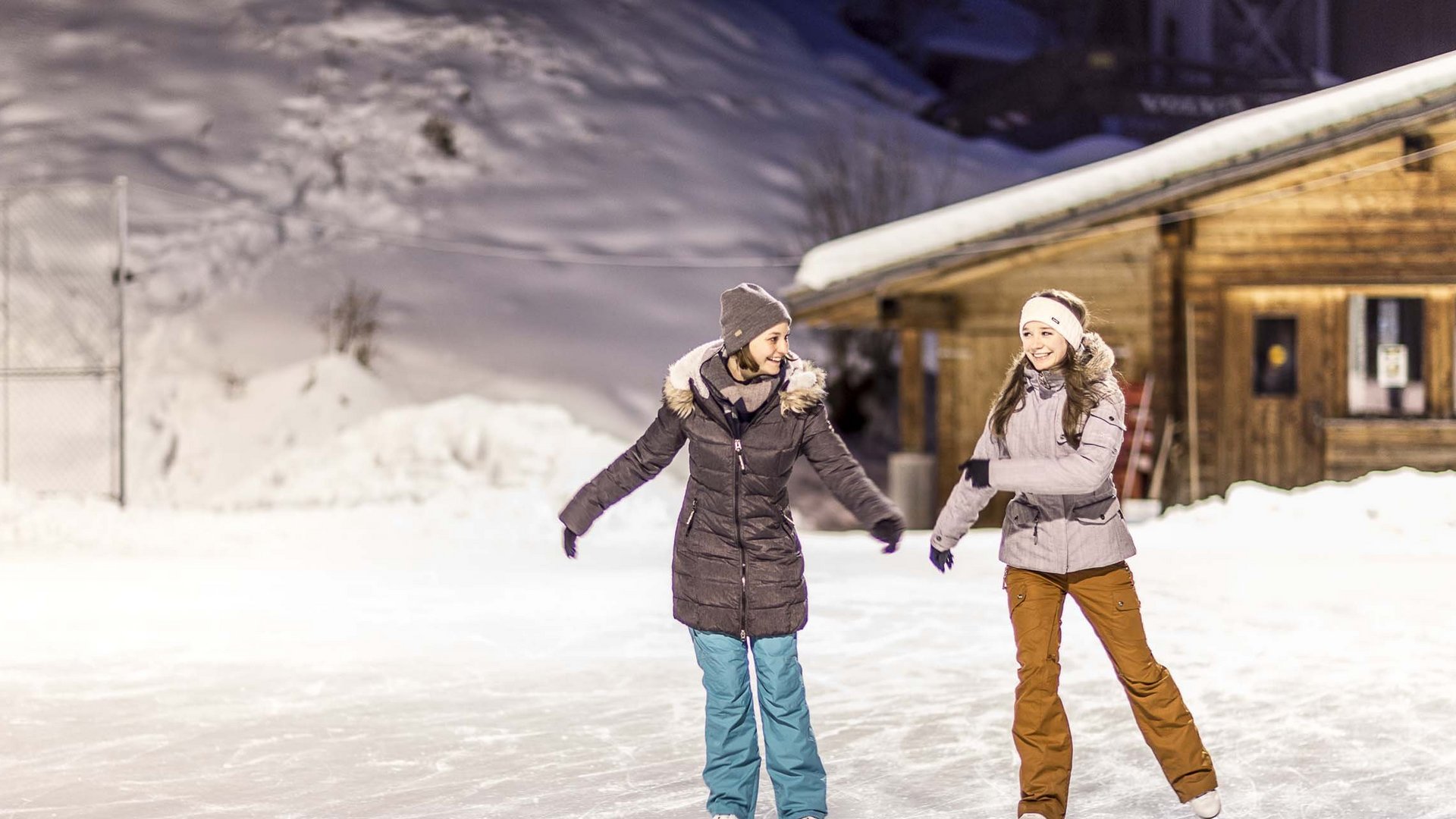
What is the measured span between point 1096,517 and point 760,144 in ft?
124

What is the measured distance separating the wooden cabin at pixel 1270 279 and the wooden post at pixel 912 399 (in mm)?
32

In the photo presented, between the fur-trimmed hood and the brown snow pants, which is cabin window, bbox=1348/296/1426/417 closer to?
the brown snow pants

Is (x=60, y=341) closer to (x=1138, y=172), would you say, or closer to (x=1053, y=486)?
(x=1138, y=172)

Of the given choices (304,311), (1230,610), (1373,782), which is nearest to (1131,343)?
(1230,610)

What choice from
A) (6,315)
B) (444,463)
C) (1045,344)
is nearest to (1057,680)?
(1045,344)

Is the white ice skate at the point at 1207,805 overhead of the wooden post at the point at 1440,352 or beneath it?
beneath

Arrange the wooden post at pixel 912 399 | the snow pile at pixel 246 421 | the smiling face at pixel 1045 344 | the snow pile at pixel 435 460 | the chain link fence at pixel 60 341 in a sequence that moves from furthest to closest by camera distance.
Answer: the chain link fence at pixel 60 341 < the snow pile at pixel 246 421 < the snow pile at pixel 435 460 < the wooden post at pixel 912 399 < the smiling face at pixel 1045 344

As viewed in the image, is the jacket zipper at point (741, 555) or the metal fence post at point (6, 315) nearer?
the jacket zipper at point (741, 555)

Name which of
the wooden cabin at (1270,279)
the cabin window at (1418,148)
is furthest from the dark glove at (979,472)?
the cabin window at (1418,148)

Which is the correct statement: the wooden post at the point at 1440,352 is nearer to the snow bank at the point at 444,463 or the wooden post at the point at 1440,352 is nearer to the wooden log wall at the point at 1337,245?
the wooden log wall at the point at 1337,245

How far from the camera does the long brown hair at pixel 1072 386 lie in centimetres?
399

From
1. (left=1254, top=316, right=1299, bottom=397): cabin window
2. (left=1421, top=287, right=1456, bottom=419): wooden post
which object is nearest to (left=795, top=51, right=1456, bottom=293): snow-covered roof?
(left=1254, top=316, right=1299, bottom=397): cabin window

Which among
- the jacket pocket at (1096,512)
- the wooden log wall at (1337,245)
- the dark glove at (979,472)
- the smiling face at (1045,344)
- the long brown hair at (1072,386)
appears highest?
the wooden log wall at (1337,245)

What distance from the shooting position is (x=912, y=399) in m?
16.1
